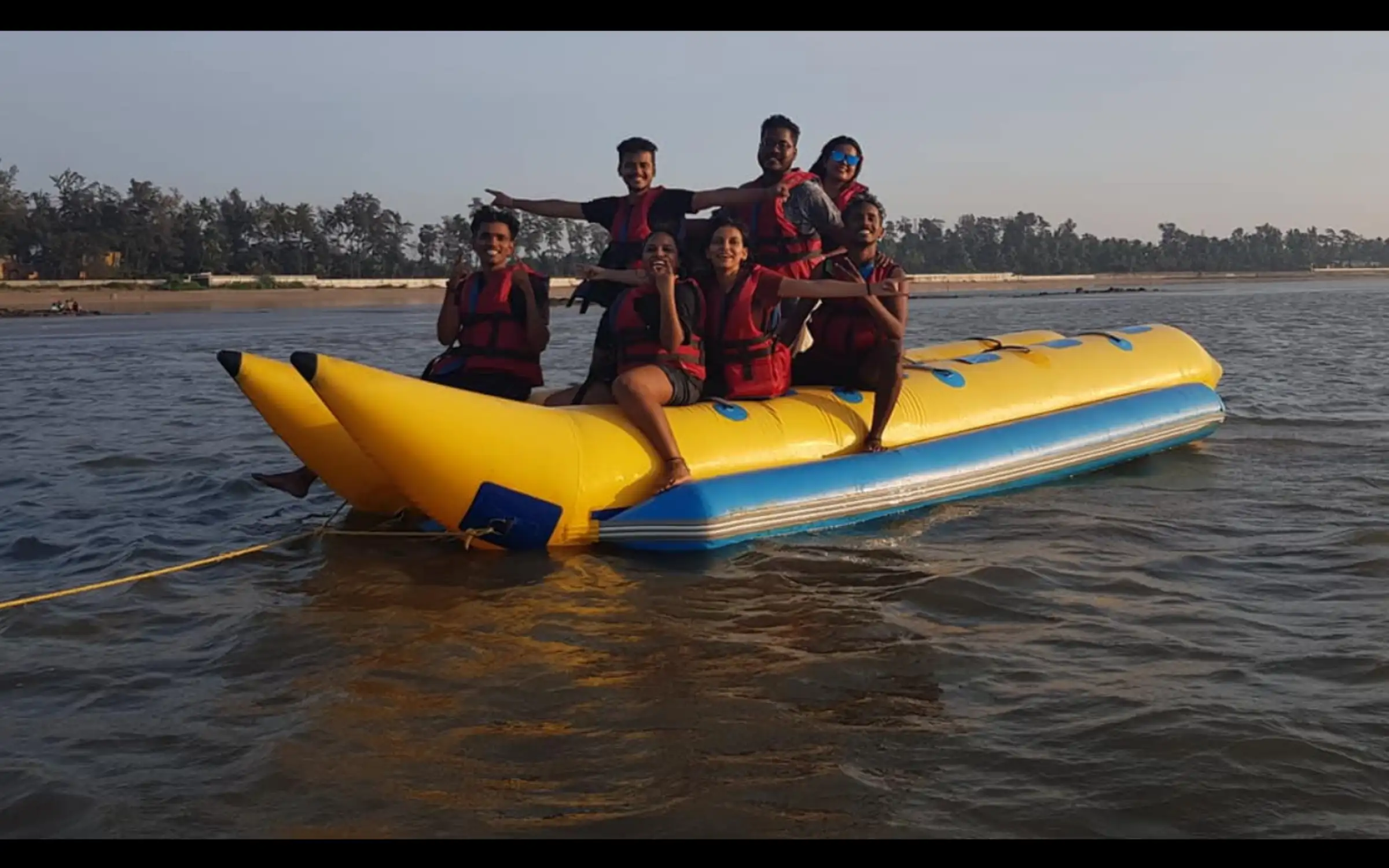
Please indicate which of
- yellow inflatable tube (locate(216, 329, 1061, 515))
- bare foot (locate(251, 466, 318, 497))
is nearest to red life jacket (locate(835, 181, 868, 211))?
yellow inflatable tube (locate(216, 329, 1061, 515))

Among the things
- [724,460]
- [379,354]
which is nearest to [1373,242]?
[379,354]

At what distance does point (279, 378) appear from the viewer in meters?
4.55

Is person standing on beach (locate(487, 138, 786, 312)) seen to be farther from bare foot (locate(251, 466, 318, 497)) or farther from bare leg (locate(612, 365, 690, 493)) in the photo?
bare foot (locate(251, 466, 318, 497))

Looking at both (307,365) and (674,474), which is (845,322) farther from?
(307,365)

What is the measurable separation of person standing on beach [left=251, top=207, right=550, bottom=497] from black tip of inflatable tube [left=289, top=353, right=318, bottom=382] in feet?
3.47

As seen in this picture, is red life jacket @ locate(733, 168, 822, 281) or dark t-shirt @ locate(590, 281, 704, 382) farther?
red life jacket @ locate(733, 168, 822, 281)

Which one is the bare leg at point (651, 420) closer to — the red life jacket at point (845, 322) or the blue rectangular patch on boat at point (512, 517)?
the blue rectangular patch on boat at point (512, 517)

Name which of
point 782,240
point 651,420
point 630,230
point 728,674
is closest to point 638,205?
point 630,230

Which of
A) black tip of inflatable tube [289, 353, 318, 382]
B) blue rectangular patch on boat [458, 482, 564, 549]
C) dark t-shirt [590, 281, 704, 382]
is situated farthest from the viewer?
dark t-shirt [590, 281, 704, 382]

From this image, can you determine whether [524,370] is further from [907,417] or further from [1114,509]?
[1114,509]

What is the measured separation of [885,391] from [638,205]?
1.35 metres

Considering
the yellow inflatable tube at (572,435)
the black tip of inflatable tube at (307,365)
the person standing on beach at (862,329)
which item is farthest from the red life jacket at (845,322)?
the black tip of inflatable tube at (307,365)

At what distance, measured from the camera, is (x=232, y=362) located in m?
4.39

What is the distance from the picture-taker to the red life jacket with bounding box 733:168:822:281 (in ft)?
17.2
